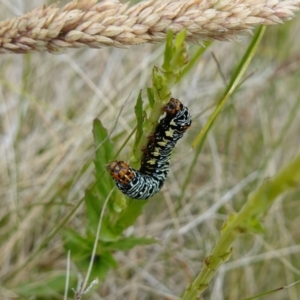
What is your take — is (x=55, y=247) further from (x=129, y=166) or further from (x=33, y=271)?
(x=129, y=166)

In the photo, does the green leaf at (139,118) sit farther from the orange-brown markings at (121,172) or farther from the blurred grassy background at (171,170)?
the blurred grassy background at (171,170)

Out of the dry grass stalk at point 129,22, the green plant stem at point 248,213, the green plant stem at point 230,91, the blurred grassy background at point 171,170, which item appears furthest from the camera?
the blurred grassy background at point 171,170

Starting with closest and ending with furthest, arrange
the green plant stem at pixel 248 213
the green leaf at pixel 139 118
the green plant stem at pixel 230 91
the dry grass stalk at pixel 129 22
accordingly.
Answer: the green plant stem at pixel 248 213
the dry grass stalk at pixel 129 22
the green leaf at pixel 139 118
the green plant stem at pixel 230 91

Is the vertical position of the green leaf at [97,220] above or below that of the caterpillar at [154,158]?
below

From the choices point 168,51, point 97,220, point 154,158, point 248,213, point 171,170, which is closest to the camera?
point 248,213

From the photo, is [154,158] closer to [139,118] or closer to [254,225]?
[139,118]

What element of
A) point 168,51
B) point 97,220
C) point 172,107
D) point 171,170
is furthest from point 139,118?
point 171,170

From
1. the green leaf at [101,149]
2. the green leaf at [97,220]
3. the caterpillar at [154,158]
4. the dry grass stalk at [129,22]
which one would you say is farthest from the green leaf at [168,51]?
the green leaf at [97,220]
